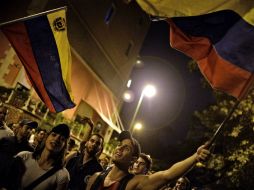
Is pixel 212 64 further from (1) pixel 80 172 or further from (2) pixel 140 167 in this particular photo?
(1) pixel 80 172

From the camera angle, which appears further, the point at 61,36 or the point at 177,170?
the point at 61,36

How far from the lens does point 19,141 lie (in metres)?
6.74

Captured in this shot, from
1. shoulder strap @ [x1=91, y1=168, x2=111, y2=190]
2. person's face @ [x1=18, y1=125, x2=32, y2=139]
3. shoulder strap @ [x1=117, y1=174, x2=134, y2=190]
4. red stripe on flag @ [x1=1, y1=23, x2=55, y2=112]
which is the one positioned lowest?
shoulder strap @ [x1=91, y1=168, x2=111, y2=190]

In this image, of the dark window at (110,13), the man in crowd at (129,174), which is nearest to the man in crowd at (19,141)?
the man in crowd at (129,174)

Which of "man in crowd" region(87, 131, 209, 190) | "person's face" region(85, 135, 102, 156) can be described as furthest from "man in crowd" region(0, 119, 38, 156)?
"man in crowd" region(87, 131, 209, 190)

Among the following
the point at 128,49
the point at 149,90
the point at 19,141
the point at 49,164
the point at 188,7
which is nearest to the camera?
the point at 49,164

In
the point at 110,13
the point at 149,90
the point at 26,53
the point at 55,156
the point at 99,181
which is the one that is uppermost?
the point at 110,13

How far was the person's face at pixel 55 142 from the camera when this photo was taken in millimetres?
4338

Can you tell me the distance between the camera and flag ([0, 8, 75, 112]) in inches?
231

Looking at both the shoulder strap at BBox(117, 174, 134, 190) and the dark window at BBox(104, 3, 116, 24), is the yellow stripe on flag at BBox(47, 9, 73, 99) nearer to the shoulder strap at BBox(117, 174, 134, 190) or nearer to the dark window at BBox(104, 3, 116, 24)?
the shoulder strap at BBox(117, 174, 134, 190)

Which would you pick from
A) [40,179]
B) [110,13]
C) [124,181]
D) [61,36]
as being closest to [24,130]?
[61,36]

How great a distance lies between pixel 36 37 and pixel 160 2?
215 cm

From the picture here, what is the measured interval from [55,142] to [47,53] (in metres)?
2.07

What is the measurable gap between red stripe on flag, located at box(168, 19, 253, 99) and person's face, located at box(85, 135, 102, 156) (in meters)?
2.02
